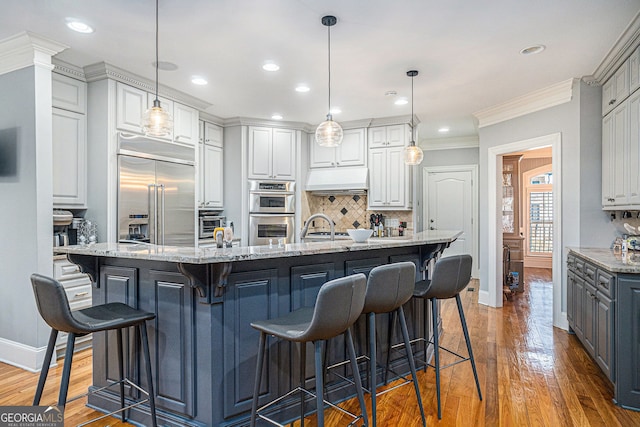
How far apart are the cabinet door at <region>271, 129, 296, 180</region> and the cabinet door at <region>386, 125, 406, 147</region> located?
144 cm

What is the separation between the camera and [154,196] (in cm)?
406

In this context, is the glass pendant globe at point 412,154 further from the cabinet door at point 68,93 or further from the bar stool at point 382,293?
the cabinet door at point 68,93

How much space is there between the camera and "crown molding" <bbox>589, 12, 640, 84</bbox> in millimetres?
2895

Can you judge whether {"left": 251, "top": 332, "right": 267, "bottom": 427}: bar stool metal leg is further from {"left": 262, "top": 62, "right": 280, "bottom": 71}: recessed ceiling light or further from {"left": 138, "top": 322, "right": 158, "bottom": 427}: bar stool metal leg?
{"left": 262, "top": 62, "right": 280, "bottom": 71}: recessed ceiling light

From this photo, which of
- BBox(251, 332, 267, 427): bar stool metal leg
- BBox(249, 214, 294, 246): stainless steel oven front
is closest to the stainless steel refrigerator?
BBox(249, 214, 294, 246): stainless steel oven front

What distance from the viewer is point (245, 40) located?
3.10 metres

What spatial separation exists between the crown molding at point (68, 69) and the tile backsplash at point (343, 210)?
131 inches

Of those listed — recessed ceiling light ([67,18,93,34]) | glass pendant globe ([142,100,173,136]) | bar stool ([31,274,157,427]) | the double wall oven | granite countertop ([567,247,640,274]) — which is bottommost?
bar stool ([31,274,157,427])

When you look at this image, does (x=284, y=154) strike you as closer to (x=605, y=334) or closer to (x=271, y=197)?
(x=271, y=197)

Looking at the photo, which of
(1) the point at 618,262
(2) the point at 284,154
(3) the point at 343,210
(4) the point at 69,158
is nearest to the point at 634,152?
(1) the point at 618,262

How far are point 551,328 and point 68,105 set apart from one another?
213 inches

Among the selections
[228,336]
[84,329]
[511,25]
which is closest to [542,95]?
[511,25]

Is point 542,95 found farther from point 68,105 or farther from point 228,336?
point 68,105

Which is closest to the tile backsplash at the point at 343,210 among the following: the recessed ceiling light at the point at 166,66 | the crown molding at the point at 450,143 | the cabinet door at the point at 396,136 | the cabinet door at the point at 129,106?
the cabinet door at the point at 396,136
